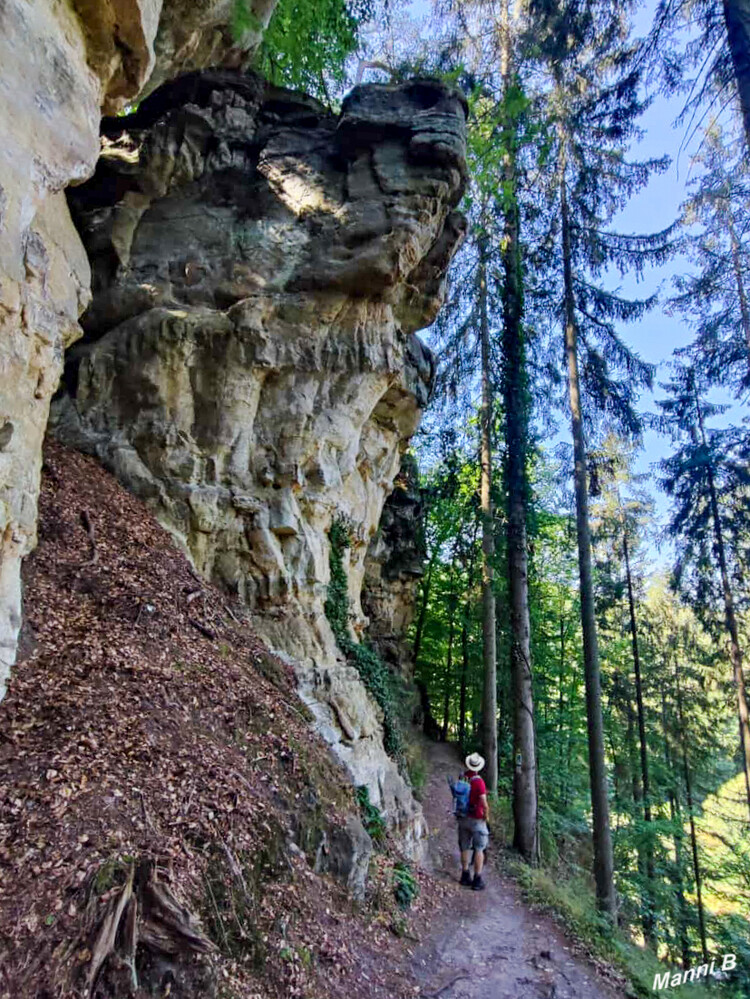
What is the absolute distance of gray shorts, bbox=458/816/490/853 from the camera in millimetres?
7988

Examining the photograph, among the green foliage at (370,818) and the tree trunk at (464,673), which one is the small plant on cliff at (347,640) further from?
the tree trunk at (464,673)

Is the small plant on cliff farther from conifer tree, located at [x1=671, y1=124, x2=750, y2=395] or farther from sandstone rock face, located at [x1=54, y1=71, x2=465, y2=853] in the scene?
conifer tree, located at [x1=671, y1=124, x2=750, y2=395]

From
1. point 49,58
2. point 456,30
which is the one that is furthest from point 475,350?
point 49,58

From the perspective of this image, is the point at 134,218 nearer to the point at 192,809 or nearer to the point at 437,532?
the point at 192,809

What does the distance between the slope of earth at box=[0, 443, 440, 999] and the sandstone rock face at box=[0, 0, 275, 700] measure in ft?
2.14

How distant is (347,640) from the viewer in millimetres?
9852

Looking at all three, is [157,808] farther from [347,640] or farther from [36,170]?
[347,640]

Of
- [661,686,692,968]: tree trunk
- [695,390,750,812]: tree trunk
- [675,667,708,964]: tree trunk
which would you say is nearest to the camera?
[695,390,750,812]: tree trunk

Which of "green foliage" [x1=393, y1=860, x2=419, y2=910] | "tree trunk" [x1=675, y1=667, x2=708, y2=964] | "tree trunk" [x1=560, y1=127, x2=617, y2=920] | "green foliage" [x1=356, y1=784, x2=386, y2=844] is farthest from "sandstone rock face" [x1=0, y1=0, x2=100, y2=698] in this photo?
"tree trunk" [x1=675, y1=667, x2=708, y2=964]

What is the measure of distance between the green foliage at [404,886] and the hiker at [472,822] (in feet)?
4.39

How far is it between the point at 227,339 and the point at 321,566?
428 cm

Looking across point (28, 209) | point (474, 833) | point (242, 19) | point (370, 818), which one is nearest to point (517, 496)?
point (474, 833)

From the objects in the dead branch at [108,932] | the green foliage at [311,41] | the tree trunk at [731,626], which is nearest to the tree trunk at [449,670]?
the tree trunk at [731,626]

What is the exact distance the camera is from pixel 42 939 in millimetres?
2855
